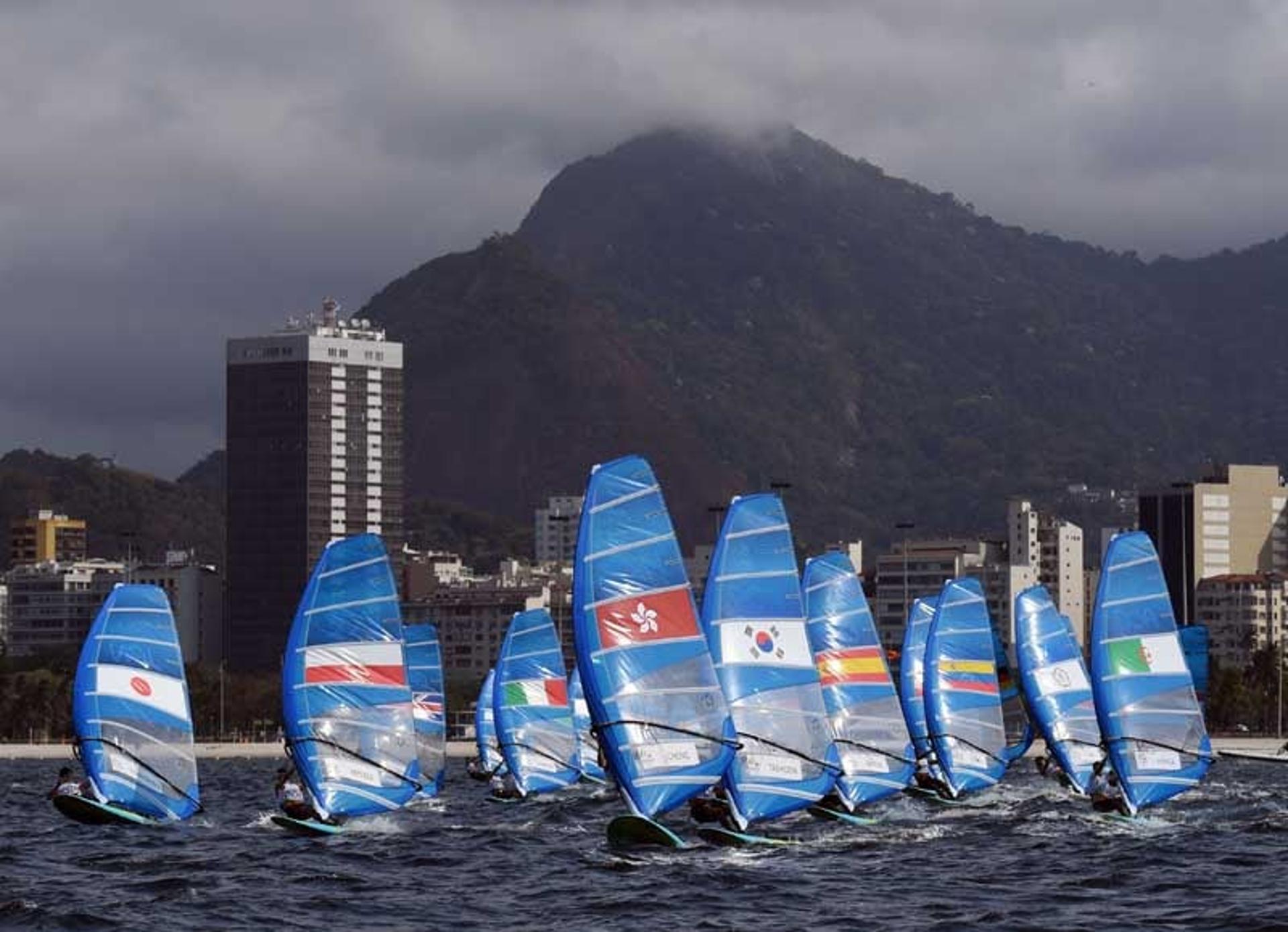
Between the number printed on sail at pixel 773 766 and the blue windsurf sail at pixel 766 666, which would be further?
the blue windsurf sail at pixel 766 666

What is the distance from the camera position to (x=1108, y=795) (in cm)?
7881

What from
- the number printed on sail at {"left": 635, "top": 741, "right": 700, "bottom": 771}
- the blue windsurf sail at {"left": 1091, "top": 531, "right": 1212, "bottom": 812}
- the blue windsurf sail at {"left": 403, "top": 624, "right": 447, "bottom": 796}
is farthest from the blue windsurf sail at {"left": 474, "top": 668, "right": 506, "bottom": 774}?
the number printed on sail at {"left": 635, "top": 741, "right": 700, "bottom": 771}

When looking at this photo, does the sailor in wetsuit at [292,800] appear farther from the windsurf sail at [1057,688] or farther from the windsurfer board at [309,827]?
the windsurf sail at [1057,688]

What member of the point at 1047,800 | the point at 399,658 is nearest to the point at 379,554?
the point at 399,658

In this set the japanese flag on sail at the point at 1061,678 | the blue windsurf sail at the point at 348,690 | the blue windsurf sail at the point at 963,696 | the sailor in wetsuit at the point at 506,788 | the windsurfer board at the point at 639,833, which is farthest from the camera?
the sailor in wetsuit at the point at 506,788

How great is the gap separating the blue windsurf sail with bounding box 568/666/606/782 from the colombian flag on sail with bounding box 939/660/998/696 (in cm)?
2428

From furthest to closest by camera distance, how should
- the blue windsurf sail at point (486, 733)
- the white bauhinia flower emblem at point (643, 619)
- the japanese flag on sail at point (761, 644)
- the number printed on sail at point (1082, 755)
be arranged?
the blue windsurf sail at point (486, 733) < the number printed on sail at point (1082, 755) < the japanese flag on sail at point (761, 644) < the white bauhinia flower emblem at point (643, 619)

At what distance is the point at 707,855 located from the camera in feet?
208

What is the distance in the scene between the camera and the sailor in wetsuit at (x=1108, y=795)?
256 feet

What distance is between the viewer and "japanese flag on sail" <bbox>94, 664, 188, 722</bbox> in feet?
255

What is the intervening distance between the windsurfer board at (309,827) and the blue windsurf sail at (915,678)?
25534 mm

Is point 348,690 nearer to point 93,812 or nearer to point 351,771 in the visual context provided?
point 351,771

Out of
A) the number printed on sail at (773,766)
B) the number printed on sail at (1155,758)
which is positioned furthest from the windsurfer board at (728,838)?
the number printed on sail at (1155,758)

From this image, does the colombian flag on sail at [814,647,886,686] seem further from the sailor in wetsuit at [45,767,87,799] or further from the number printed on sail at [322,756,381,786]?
the sailor in wetsuit at [45,767,87,799]
